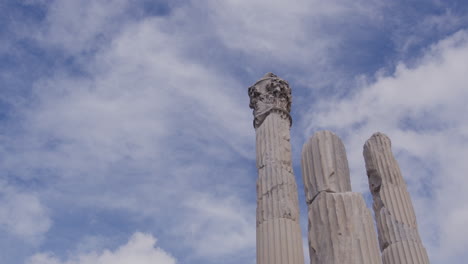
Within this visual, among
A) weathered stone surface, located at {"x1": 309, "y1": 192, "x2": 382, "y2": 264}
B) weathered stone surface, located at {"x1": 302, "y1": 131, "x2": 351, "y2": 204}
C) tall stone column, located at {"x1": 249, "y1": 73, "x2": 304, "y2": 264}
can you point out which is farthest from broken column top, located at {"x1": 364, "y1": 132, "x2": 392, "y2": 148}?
weathered stone surface, located at {"x1": 309, "y1": 192, "x2": 382, "y2": 264}

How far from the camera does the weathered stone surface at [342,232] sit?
25.6 feet

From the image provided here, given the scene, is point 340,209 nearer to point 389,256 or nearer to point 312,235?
point 312,235

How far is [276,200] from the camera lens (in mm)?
12898

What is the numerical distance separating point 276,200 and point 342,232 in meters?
4.96

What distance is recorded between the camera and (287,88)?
16391mm

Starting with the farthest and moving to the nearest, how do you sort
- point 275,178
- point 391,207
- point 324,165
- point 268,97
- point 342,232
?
point 268,97 < point 391,207 < point 275,178 < point 324,165 < point 342,232

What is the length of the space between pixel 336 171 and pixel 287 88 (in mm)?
7411

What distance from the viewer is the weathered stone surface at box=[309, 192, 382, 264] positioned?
25.6 ft

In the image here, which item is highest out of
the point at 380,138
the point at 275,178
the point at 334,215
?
the point at 380,138

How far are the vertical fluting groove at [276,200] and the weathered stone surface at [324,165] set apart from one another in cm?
309

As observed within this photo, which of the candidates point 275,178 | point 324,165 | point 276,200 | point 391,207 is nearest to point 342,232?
point 324,165

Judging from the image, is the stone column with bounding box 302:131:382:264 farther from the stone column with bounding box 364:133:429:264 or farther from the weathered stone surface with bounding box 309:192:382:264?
the stone column with bounding box 364:133:429:264

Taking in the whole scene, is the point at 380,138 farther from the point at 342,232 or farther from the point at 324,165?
the point at 342,232

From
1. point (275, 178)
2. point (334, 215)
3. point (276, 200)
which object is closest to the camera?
point (334, 215)
